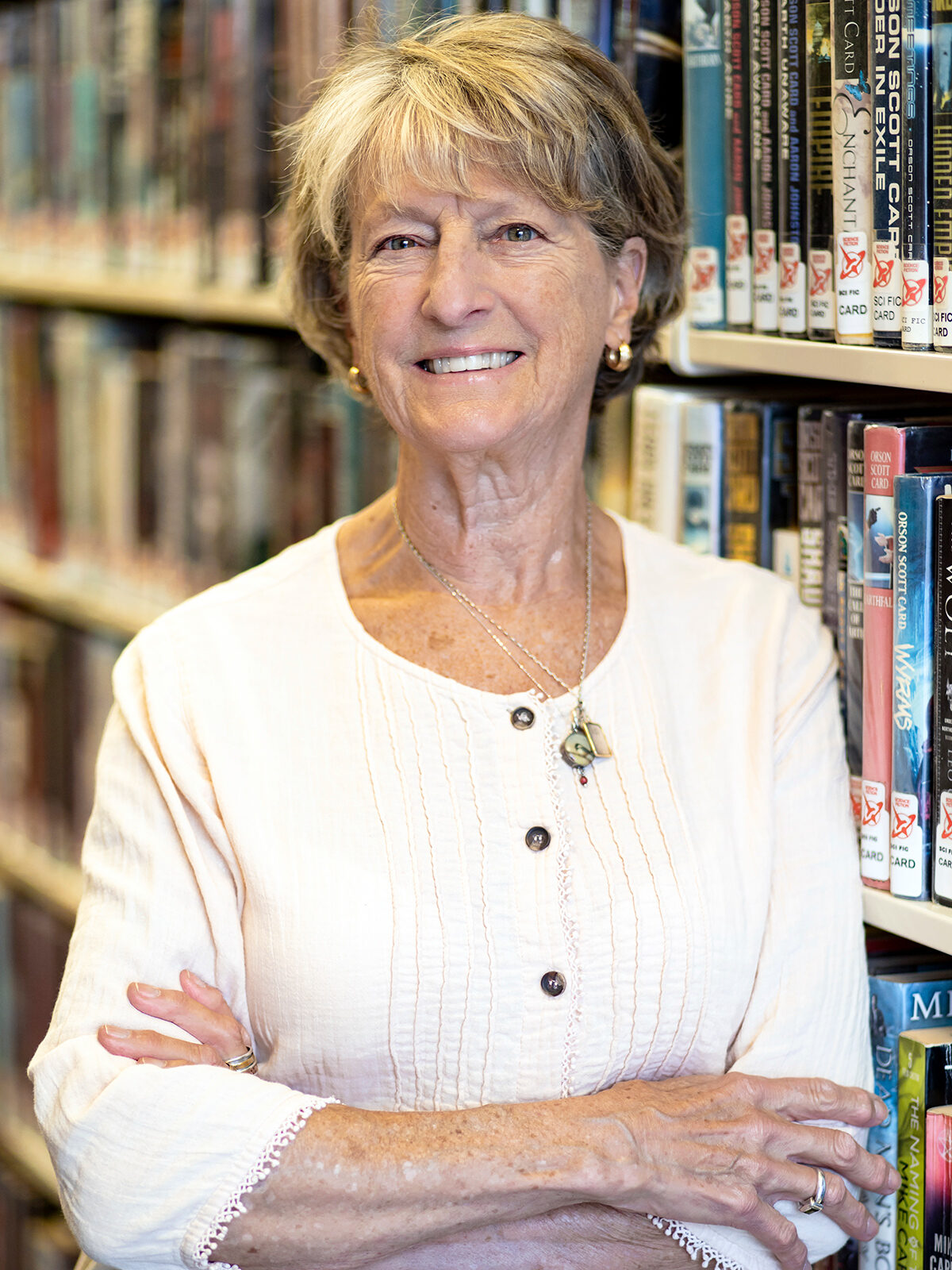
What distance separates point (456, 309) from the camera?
1185 millimetres

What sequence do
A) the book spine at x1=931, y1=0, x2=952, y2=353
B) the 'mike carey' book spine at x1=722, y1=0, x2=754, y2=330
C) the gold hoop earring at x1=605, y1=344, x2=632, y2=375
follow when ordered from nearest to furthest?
the book spine at x1=931, y1=0, x2=952, y2=353, the 'mike carey' book spine at x1=722, y1=0, x2=754, y2=330, the gold hoop earring at x1=605, y1=344, x2=632, y2=375

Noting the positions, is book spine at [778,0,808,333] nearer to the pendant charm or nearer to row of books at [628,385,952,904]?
row of books at [628,385,952,904]

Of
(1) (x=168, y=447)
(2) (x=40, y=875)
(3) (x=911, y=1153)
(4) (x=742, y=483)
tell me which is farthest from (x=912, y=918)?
(2) (x=40, y=875)

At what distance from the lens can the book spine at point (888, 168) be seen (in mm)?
1065

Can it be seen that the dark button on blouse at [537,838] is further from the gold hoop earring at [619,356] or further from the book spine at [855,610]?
the gold hoop earring at [619,356]

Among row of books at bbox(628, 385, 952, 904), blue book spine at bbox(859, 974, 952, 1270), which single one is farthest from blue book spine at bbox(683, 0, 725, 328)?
blue book spine at bbox(859, 974, 952, 1270)

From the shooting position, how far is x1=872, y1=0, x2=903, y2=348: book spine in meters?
1.07

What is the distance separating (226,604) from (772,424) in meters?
0.53

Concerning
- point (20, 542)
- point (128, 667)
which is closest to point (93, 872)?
point (128, 667)

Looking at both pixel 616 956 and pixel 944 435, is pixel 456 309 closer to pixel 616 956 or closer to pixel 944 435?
pixel 944 435

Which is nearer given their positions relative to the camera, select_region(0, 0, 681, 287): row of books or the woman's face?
the woman's face

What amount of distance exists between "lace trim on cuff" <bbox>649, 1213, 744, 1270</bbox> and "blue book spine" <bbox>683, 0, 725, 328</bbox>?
2.60 feet

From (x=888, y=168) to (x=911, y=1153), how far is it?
789 millimetres

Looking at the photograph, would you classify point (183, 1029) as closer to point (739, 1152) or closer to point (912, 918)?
point (739, 1152)
